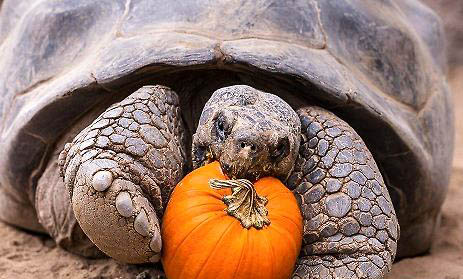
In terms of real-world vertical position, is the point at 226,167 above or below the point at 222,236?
above

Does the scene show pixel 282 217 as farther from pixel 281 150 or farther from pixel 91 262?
pixel 91 262

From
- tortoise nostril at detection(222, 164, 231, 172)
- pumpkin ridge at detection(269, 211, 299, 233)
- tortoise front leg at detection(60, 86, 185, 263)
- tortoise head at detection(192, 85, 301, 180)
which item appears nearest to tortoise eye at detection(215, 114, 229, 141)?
tortoise head at detection(192, 85, 301, 180)

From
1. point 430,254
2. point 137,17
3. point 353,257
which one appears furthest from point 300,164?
point 430,254

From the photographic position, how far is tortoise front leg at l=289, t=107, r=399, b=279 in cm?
289

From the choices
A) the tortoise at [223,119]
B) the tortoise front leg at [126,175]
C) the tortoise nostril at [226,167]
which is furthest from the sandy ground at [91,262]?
the tortoise nostril at [226,167]

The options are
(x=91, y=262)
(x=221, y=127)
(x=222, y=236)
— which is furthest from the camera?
(x=91, y=262)

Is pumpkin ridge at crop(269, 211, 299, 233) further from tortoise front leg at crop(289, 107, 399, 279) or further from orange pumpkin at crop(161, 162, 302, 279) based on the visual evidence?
tortoise front leg at crop(289, 107, 399, 279)

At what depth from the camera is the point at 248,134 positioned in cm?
283

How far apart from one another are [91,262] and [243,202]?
4.04 ft

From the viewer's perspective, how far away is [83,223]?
2.78m

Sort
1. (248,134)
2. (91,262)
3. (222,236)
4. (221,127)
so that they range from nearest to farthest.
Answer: (222,236), (248,134), (221,127), (91,262)

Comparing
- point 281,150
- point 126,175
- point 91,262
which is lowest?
point 91,262

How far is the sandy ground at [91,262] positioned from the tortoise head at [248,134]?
69 cm

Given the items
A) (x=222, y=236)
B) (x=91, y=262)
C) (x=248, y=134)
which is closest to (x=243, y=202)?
(x=222, y=236)
